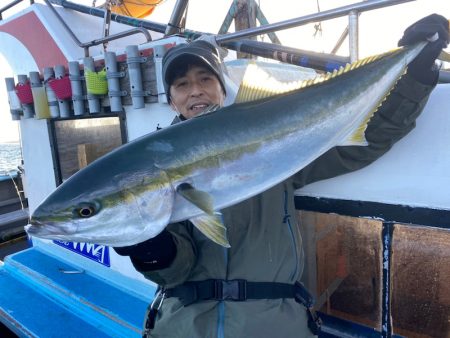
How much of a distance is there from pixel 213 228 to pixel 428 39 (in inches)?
50.6

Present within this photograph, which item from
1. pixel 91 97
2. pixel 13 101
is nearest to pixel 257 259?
pixel 91 97

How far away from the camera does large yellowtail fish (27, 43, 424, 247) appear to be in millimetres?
1389

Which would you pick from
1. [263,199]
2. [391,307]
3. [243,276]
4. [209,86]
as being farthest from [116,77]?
[391,307]

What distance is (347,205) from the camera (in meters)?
2.14

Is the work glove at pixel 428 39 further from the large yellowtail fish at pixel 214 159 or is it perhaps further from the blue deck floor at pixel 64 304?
the blue deck floor at pixel 64 304

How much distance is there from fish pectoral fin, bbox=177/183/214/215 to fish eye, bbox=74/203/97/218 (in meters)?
0.33

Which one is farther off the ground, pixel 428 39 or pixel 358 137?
pixel 428 39

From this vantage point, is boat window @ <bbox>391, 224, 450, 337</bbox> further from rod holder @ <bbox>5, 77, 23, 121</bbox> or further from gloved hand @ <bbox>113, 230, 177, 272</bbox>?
rod holder @ <bbox>5, 77, 23, 121</bbox>

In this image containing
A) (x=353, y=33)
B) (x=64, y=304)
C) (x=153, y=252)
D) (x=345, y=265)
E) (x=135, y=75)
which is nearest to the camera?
(x=153, y=252)

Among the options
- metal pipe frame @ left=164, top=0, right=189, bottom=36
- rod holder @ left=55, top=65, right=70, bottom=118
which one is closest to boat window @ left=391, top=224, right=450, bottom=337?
metal pipe frame @ left=164, top=0, right=189, bottom=36

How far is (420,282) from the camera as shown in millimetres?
2105

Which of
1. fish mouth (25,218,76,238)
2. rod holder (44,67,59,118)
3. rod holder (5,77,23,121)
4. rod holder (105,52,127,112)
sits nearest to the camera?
fish mouth (25,218,76,238)

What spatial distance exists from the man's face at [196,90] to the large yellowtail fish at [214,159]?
0.48m

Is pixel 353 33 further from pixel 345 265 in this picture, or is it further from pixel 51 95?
pixel 51 95
